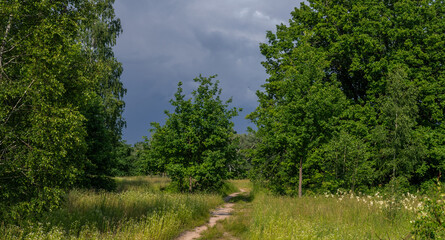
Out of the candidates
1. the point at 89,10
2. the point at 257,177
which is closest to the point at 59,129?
the point at 89,10

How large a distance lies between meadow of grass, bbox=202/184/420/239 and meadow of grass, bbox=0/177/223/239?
1.58 m

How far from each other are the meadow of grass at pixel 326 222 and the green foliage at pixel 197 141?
706 centimetres

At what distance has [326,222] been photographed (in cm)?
1041

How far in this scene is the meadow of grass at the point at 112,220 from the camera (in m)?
7.81

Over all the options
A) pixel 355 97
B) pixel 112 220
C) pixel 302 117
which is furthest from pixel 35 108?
pixel 355 97

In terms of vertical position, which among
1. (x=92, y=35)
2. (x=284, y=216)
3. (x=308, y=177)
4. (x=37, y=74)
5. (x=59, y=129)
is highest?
(x=92, y=35)

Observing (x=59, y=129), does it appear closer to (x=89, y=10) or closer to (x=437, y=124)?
(x=89, y=10)

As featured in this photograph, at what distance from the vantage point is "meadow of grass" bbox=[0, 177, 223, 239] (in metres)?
7.81

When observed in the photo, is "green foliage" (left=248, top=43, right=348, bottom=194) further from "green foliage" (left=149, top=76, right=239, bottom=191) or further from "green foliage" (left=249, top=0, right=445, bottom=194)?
"green foliage" (left=149, top=76, right=239, bottom=191)

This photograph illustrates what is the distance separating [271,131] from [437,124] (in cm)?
1484

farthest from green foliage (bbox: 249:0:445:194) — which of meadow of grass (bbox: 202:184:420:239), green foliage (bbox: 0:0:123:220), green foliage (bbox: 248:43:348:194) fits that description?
green foliage (bbox: 0:0:123:220)

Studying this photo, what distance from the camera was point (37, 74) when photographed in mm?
7367

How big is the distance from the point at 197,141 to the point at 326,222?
1207 centimetres

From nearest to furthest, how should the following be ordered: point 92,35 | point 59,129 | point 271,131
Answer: point 59,129 → point 271,131 → point 92,35
